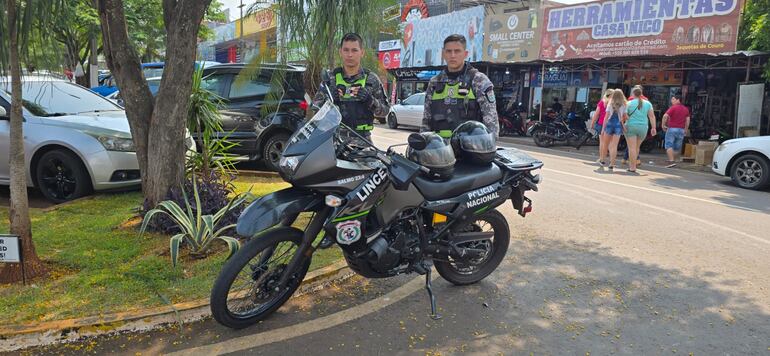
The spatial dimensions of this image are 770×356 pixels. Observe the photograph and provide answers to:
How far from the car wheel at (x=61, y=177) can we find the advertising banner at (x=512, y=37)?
1602 centimetres

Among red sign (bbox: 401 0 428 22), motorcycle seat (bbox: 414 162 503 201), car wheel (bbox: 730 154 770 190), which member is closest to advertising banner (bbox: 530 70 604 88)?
car wheel (bbox: 730 154 770 190)

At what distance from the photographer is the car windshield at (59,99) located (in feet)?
22.3

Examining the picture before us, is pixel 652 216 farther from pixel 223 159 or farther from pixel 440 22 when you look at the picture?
pixel 440 22

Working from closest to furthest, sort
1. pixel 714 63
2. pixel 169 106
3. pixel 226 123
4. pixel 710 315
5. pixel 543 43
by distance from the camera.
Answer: pixel 710 315 < pixel 169 106 < pixel 226 123 < pixel 714 63 < pixel 543 43

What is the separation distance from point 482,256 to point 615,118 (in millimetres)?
8768

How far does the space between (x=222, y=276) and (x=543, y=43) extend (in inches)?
710

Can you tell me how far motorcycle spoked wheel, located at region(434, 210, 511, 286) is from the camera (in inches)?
171

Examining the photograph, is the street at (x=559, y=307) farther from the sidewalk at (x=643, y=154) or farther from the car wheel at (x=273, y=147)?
the sidewalk at (x=643, y=154)

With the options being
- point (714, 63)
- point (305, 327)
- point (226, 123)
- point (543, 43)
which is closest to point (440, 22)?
point (543, 43)

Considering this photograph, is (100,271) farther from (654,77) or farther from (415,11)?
(415,11)

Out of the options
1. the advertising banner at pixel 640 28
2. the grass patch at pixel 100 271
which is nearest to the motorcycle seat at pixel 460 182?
the grass patch at pixel 100 271

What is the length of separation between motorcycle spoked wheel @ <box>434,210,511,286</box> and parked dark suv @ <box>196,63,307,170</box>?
5141mm

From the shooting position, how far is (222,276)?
129 inches

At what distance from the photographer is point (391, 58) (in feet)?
91.0
